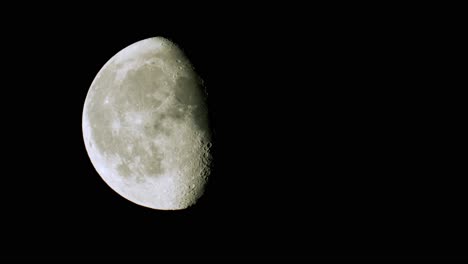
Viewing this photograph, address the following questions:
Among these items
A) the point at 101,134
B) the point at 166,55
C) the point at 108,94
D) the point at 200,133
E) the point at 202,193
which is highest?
the point at 166,55

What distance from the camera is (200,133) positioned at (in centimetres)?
273

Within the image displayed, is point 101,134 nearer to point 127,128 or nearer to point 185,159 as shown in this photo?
point 127,128

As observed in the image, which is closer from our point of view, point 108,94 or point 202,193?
point 108,94

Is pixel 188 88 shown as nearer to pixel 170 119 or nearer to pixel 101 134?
pixel 170 119

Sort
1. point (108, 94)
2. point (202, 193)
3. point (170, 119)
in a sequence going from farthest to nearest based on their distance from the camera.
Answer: point (202, 193) < point (108, 94) < point (170, 119)

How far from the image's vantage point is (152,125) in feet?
8.70

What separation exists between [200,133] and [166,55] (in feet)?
2.57

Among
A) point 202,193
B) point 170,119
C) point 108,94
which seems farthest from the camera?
point 202,193

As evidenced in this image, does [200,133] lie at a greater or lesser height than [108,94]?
lesser

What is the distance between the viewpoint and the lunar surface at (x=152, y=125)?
2674 millimetres

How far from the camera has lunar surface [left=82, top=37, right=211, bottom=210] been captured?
2674 millimetres

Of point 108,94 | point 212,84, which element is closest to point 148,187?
point 108,94

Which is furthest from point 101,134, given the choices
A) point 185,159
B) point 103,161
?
→ point 185,159

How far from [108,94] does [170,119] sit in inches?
25.8
